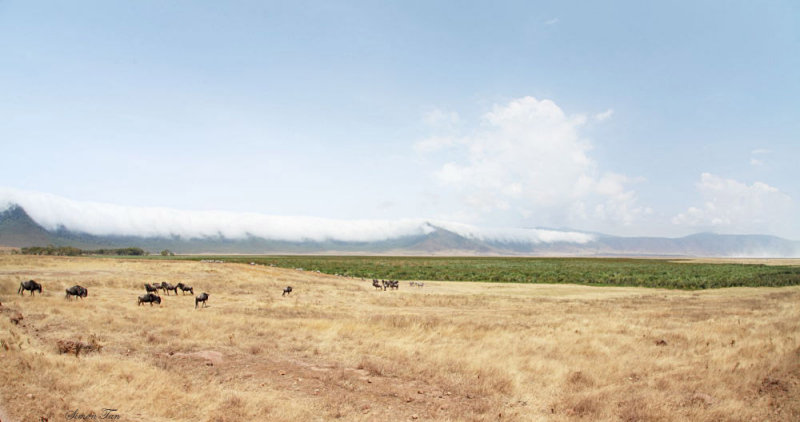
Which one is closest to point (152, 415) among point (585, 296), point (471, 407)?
point (471, 407)

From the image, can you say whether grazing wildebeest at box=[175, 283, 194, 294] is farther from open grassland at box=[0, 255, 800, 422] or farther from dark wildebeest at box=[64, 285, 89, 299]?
dark wildebeest at box=[64, 285, 89, 299]

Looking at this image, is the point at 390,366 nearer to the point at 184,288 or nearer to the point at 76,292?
the point at 76,292

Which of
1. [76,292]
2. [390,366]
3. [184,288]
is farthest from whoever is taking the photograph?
[184,288]

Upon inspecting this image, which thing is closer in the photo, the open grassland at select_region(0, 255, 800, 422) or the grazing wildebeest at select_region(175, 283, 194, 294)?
the open grassland at select_region(0, 255, 800, 422)

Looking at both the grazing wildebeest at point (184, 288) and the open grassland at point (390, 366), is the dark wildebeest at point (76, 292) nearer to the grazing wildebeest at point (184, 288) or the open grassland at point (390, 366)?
the open grassland at point (390, 366)

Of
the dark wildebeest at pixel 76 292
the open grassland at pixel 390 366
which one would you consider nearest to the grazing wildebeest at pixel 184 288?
the open grassland at pixel 390 366

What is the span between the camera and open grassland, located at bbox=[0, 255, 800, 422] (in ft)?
31.1

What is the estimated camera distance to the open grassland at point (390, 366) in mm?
9492

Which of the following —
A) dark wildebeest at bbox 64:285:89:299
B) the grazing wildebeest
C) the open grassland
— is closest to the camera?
the open grassland

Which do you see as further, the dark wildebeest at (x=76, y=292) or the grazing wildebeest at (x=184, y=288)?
the grazing wildebeest at (x=184, y=288)

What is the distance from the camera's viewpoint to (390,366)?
13547mm

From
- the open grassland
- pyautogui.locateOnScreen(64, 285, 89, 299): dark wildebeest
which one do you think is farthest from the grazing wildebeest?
pyautogui.locateOnScreen(64, 285, 89, 299): dark wildebeest

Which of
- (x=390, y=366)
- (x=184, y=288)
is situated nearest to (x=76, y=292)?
(x=184, y=288)

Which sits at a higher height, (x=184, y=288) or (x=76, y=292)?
(x=76, y=292)
